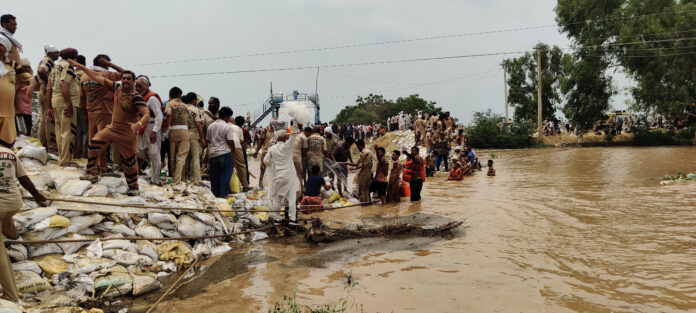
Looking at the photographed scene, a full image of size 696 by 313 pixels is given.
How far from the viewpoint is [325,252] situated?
21.2 feet

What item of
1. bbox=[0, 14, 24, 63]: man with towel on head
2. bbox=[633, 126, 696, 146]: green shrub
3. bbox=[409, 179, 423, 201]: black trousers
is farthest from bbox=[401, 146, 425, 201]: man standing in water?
bbox=[633, 126, 696, 146]: green shrub

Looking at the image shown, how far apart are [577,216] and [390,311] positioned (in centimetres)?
576

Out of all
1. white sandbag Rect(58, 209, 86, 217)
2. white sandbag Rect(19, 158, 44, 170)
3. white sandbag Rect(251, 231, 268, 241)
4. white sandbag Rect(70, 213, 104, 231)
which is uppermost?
white sandbag Rect(19, 158, 44, 170)

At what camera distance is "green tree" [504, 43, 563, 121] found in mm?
42844

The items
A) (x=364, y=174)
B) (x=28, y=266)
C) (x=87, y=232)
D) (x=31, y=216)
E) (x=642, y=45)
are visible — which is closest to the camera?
(x=28, y=266)

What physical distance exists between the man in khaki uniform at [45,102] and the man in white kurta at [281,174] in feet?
12.7

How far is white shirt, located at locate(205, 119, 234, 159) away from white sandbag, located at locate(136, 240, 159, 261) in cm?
294

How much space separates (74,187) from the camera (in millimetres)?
6082

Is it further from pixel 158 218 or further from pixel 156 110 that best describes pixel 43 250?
pixel 156 110

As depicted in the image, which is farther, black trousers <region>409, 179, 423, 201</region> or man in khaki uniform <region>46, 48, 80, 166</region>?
black trousers <region>409, 179, 423, 201</region>

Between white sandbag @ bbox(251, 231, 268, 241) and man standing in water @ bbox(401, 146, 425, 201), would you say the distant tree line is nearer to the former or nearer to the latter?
man standing in water @ bbox(401, 146, 425, 201)

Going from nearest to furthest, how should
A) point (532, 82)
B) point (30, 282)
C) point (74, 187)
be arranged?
point (30, 282), point (74, 187), point (532, 82)

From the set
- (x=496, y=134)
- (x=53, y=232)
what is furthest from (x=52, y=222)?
(x=496, y=134)

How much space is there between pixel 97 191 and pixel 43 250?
1.38m
